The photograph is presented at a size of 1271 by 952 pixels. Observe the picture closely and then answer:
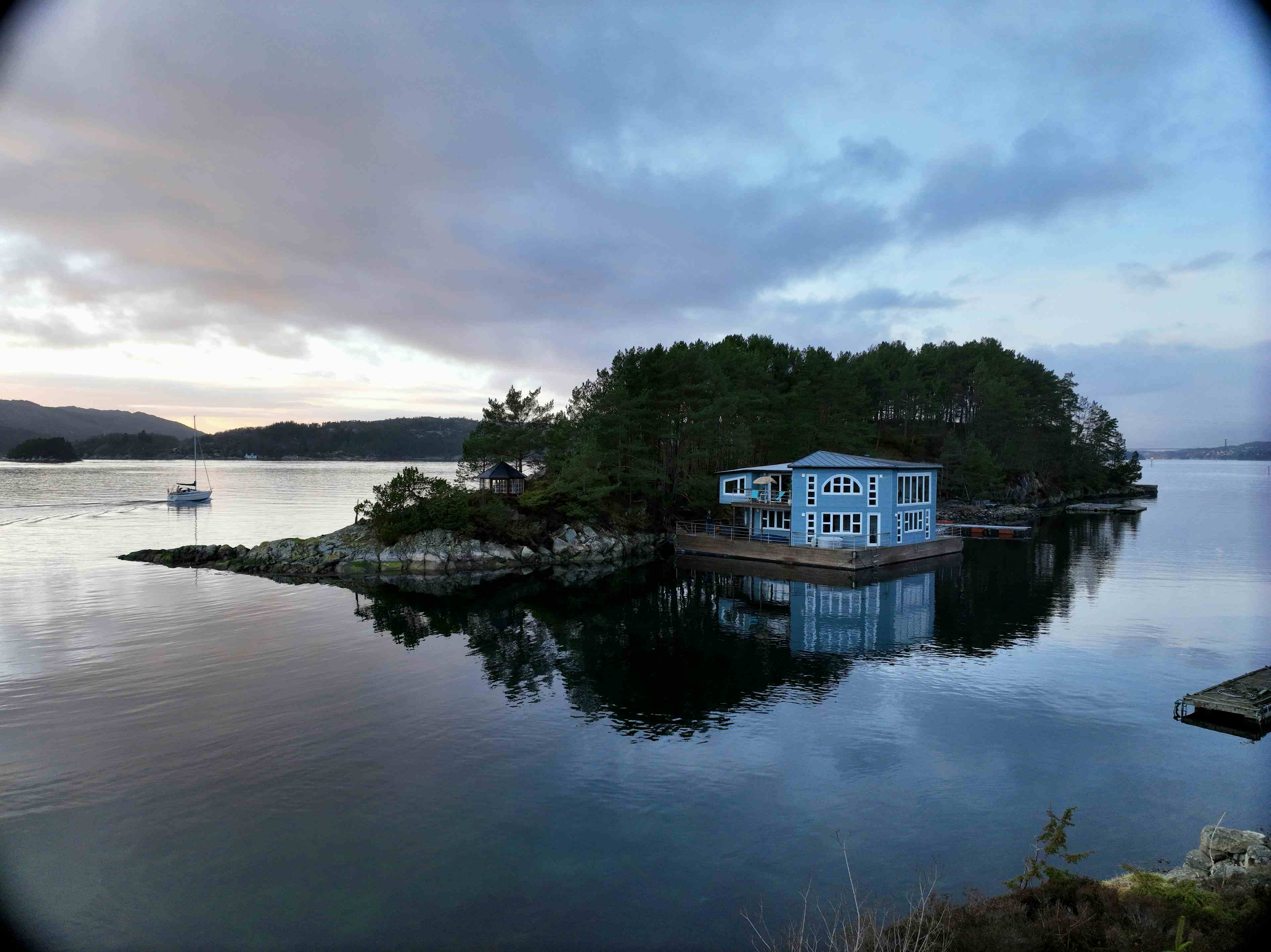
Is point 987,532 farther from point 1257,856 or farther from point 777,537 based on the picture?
point 1257,856

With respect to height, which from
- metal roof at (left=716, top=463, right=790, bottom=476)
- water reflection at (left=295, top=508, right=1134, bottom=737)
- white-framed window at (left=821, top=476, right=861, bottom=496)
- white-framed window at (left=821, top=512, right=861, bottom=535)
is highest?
metal roof at (left=716, top=463, right=790, bottom=476)

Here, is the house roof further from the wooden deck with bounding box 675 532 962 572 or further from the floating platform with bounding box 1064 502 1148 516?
the floating platform with bounding box 1064 502 1148 516

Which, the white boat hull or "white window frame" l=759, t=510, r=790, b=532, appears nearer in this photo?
"white window frame" l=759, t=510, r=790, b=532

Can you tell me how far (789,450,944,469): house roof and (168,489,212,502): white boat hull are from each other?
7992 cm

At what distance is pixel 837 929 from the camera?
10.1 m

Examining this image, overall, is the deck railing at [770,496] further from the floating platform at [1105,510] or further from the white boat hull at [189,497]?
the white boat hull at [189,497]

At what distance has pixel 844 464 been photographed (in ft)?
154

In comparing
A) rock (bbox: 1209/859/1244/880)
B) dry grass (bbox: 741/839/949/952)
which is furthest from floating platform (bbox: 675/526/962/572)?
rock (bbox: 1209/859/1244/880)

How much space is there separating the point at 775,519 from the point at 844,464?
8110mm

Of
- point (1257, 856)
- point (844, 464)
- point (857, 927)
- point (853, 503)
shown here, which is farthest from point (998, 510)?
point (857, 927)

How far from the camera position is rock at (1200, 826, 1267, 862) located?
434 inches

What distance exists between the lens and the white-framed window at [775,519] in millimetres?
52062

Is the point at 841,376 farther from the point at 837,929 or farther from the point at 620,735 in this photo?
the point at 837,929

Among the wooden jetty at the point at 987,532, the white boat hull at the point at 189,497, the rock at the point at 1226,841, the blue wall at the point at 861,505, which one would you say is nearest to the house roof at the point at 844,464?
the blue wall at the point at 861,505
